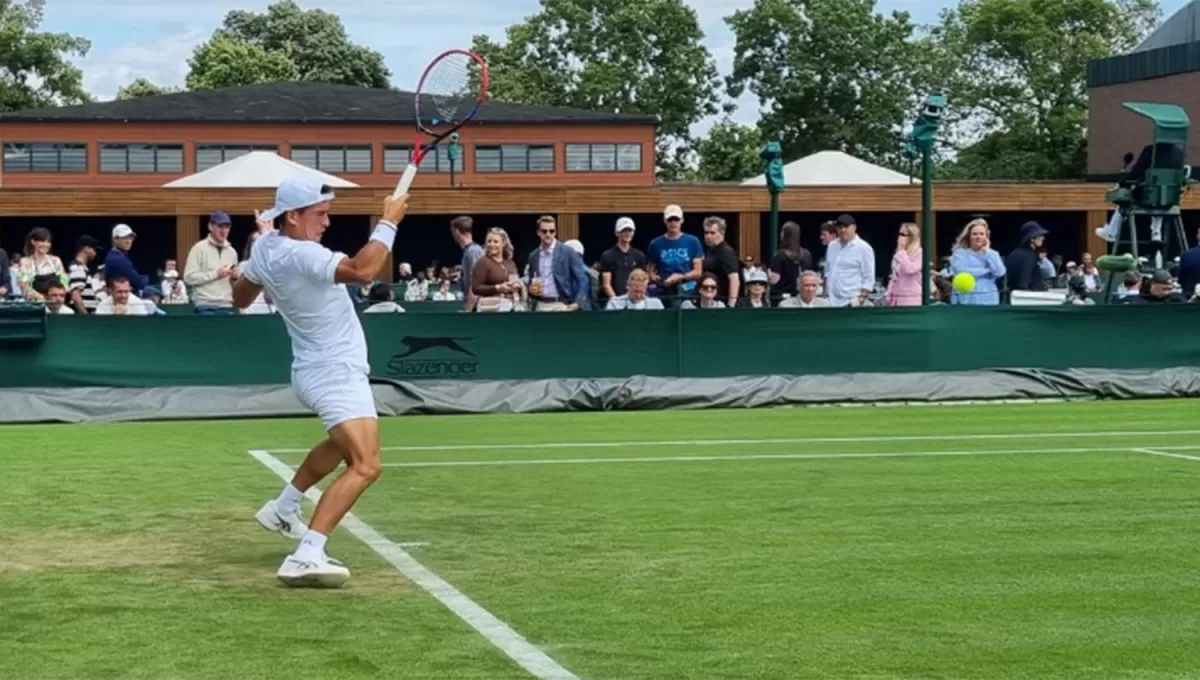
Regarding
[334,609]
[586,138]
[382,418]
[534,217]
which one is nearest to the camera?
[334,609]

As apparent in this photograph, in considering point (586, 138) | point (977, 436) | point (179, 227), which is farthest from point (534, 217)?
point (977, 436)

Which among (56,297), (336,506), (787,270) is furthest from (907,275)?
(336,506)

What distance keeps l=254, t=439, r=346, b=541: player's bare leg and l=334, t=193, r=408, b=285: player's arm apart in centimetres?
103

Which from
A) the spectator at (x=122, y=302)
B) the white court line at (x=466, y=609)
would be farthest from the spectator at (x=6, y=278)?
the white court line at (x=466, y=609)

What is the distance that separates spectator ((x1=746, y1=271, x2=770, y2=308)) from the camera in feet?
63.4

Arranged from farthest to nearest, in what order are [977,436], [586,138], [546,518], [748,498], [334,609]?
[586,138]
[977,436]
[748,498]
[546,518]
[334,609]

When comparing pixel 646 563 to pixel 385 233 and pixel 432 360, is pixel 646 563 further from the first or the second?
pixel 432 360

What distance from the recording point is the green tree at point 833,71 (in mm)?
93312

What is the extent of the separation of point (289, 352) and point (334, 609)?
417 inches

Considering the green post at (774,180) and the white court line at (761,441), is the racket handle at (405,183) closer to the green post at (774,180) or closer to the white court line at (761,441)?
the white court line at (761,441)

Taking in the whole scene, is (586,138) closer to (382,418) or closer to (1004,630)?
(382,418)

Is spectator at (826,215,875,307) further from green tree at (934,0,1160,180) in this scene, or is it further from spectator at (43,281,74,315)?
green tree at (934,0,1160,180)

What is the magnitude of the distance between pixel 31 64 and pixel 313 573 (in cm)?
8357

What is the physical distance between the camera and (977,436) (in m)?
15.1
